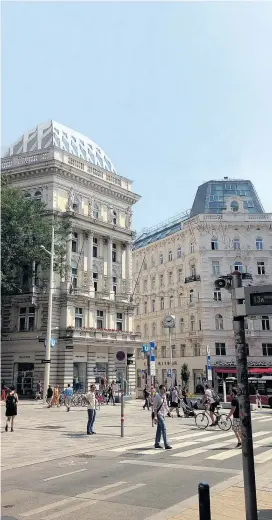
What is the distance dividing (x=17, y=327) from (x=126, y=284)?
13124mm

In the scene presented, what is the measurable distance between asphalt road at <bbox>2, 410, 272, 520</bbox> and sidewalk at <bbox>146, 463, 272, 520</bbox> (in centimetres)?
31

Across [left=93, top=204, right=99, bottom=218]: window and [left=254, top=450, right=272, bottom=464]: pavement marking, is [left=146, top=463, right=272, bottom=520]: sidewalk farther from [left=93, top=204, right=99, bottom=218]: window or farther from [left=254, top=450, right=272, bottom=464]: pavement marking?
[left=93, top=204, right=99, bottom=218]: window

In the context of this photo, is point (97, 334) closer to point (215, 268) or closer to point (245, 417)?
point (215, 268)

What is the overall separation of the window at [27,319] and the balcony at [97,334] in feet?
10.7

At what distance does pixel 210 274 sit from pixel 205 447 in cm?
4269

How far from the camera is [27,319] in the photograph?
154 ft

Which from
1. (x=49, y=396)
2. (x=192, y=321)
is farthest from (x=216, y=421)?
(x=192, y=321)

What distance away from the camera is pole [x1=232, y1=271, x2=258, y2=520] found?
6.12 meters

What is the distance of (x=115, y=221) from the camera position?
5491 cm

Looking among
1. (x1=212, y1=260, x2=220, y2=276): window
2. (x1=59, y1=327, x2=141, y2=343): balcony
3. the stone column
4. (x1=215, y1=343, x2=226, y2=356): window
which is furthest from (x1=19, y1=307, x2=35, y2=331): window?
(x1=212, y1=260, x2=220, y2=276): window

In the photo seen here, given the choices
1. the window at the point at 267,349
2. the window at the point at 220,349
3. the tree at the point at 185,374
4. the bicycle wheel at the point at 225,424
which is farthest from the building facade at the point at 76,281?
the bicycle wheel at the point at 225,424

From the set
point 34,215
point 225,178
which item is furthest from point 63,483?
point 225,178

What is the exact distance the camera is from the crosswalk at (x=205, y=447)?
543 inches

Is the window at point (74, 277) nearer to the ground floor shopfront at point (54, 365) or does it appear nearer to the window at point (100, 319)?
the window at point (100, 319)
